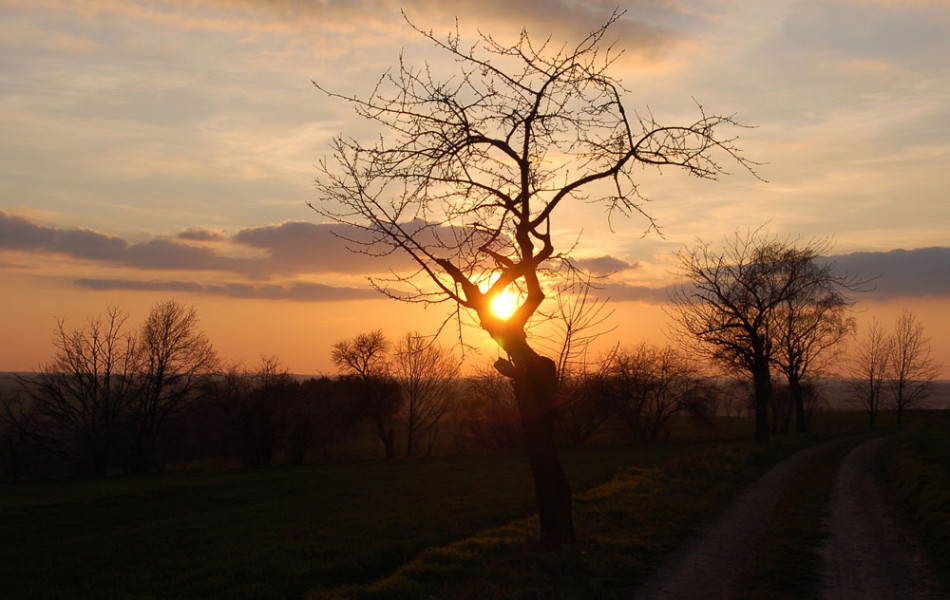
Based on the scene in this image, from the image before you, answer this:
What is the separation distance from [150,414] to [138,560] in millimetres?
48283

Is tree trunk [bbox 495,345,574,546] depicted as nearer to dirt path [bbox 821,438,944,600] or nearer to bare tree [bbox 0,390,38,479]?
dirt path [bbox 821,438,944,600]

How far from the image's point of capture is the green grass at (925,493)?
1106 centimetres

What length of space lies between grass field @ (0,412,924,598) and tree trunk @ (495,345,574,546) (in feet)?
2.10

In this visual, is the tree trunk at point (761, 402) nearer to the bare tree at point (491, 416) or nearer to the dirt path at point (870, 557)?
the dirt path at point (870, 557)

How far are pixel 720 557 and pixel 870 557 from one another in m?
2.37

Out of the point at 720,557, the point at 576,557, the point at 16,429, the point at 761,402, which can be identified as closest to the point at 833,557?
the point at 720,557

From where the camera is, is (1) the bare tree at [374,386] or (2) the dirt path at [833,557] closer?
(2) the dirt path at [833,557]

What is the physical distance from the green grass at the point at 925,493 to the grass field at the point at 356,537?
408cm

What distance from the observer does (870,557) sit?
10836 mm

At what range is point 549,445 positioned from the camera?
11.5 meters

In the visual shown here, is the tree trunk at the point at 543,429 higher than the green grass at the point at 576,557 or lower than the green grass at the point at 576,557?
higher

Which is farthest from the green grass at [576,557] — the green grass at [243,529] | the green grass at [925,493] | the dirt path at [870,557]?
the green grass at [925,493]

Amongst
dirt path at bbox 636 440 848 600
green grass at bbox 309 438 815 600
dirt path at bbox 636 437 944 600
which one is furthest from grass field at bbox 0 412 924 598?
dirt path at bbox 636 437 944 600

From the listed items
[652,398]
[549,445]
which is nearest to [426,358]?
[652,398]
